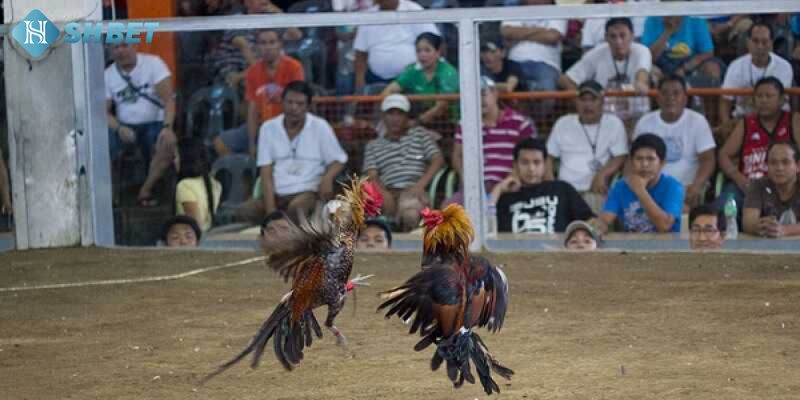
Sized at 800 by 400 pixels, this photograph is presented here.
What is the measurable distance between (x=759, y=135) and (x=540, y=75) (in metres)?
1.73

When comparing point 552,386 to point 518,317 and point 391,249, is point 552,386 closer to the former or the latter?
point 518,317

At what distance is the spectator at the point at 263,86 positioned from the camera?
1106 centimetres

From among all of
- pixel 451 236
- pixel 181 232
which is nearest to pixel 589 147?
pixel 181 232

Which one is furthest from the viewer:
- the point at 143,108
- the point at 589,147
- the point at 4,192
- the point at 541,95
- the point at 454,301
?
the point at 4,192

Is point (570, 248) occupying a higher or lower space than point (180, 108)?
lower

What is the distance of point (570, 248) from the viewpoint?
1059 cm

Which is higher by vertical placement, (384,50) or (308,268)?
(384,50)

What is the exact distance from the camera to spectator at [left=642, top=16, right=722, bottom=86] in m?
10.3

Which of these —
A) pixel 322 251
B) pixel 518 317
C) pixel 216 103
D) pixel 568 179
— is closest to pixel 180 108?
pixel 216 103

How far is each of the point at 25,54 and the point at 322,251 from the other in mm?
5939

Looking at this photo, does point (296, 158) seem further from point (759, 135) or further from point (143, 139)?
point (759, 135)

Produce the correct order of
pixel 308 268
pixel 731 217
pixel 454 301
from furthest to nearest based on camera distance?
pixel 731 217, pixel 308 268, pixel 454 301

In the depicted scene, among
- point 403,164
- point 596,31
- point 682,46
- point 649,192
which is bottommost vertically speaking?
point 649,192

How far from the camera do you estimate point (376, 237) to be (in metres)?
10.9
